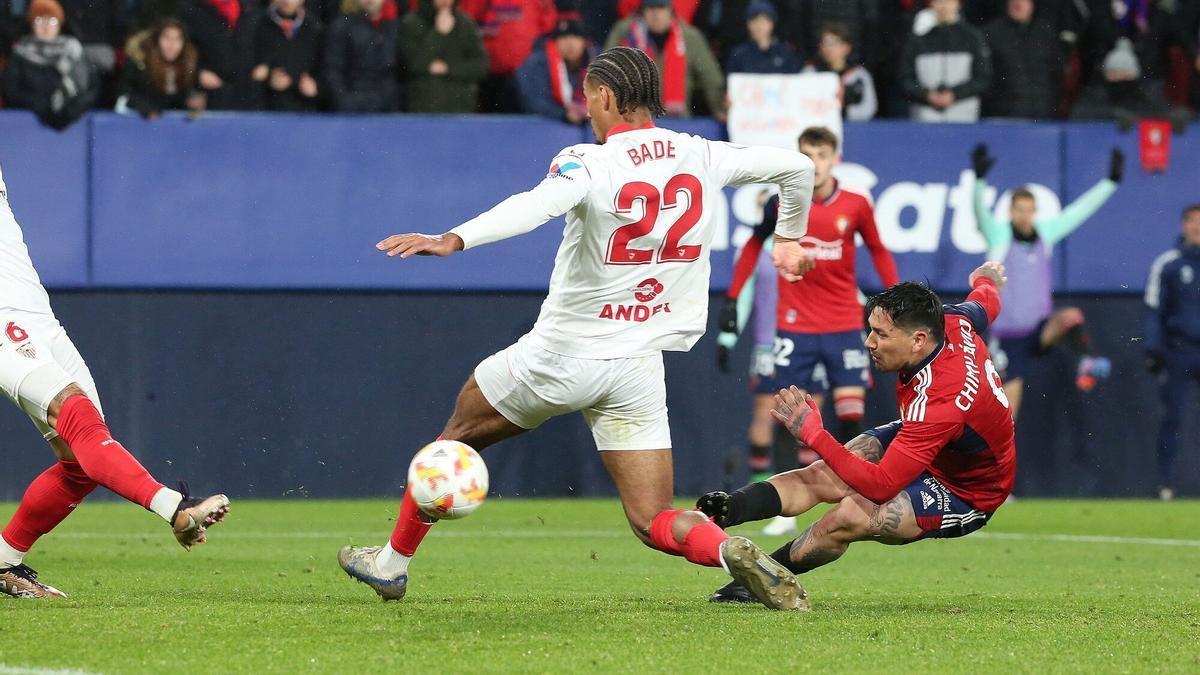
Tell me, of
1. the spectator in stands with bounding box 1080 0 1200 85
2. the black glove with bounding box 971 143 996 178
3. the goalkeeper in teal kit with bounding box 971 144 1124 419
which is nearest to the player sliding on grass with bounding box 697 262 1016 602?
the black glove with bounding box 971 143 996 178

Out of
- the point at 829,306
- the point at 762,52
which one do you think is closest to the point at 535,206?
the point at 829,306

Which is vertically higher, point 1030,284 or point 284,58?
point 284,58

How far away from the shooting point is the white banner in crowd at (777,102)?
1419 centimetres

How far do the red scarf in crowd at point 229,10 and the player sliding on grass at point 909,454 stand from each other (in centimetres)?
877

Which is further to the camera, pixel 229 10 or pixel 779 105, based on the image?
pixel 229 10

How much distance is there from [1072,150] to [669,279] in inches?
Answer: 362

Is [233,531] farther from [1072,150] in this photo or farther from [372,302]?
[1072,150]

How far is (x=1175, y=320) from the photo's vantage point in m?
14.5

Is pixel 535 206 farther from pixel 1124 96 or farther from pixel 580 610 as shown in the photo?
pixel 1124 96

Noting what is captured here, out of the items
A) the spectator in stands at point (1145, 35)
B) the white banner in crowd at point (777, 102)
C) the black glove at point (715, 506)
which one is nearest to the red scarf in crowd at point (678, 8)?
the white banner in crowd at point (777, 102)

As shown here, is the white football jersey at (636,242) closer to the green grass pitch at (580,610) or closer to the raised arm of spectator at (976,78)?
the green grass pitch at (580,610)

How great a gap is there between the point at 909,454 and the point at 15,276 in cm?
348

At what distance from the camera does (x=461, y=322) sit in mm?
14273

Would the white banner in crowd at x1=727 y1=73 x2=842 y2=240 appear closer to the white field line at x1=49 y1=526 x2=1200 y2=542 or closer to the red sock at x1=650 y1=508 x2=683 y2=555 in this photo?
the white field line at x1=49 y1=526 x2=1200 y2=542
